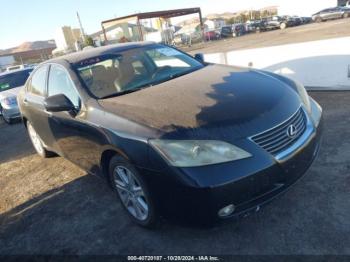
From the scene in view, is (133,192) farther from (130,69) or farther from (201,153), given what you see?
(130,69)

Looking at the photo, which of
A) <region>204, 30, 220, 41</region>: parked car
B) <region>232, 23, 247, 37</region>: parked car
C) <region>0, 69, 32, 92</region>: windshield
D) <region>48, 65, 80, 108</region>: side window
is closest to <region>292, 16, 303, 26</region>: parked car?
<region>232, 23, 247, 37</region>: parked car

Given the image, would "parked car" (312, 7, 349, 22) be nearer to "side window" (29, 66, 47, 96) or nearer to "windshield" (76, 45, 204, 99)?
"windshield" (76, 45, 204, 99)

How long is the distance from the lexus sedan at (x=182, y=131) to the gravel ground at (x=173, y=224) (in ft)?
0.95

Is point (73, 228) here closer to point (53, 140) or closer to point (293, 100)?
point (53, 140)

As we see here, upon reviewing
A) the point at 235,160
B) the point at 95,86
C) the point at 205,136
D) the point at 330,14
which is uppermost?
the point at 95,86

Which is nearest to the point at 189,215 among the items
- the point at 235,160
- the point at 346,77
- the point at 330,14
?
the point at 235,160

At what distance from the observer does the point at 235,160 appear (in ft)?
8.13

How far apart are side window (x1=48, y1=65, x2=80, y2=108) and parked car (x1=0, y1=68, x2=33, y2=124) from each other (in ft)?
17.4

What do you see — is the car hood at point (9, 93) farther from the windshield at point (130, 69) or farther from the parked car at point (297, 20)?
the parked car at point (297, 20)

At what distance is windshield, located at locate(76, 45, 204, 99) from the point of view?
3.68 meters

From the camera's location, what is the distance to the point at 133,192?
122 inches

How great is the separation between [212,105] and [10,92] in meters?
8.07

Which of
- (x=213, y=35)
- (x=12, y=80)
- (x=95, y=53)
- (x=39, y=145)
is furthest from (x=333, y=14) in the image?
(x=95, y=53)

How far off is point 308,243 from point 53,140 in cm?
334
